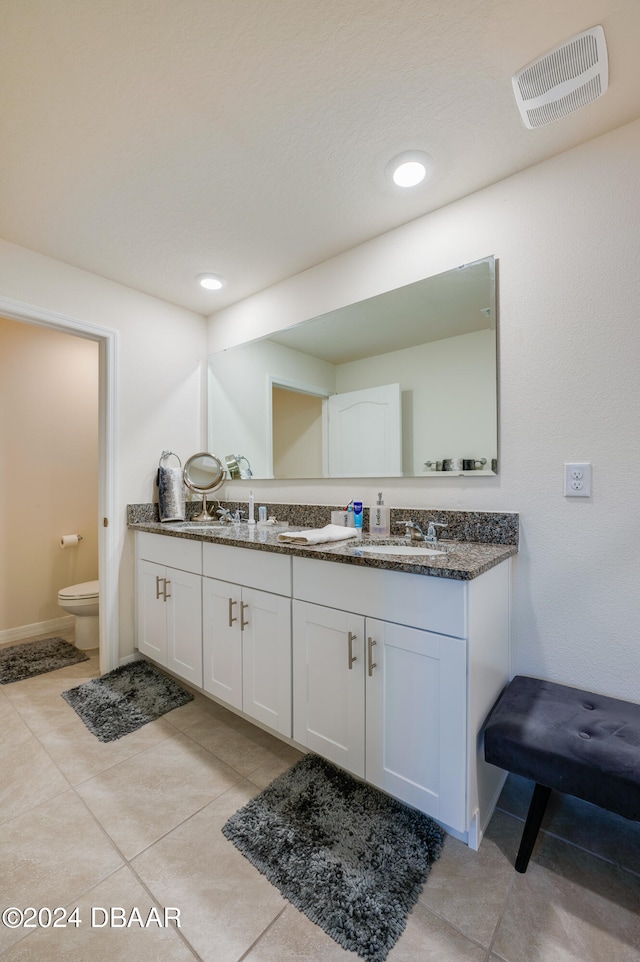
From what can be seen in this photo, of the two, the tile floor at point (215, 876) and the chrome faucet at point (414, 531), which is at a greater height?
the chrome faucet at point (414, 531)

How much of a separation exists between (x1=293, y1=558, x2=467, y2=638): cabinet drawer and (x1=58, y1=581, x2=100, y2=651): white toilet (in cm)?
179

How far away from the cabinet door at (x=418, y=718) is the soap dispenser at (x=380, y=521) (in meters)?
0.58

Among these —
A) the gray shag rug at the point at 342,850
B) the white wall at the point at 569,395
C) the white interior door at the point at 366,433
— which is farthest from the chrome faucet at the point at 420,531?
the gray shag rug at the point at 342,850

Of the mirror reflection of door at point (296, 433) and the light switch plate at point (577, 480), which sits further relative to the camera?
the mirror reflection of door at point (296, 433)

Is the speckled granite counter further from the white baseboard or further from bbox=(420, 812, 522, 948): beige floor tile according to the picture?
the white baseboard

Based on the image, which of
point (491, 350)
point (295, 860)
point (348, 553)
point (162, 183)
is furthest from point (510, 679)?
point (162, 183)

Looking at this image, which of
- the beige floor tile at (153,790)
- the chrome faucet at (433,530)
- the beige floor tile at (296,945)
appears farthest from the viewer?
the chrome faucet at (433,530)

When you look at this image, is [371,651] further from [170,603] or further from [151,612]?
[151,612]

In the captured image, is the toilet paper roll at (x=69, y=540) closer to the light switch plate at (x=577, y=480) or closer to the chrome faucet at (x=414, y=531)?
the chrome faucet at (x=414, y=531)

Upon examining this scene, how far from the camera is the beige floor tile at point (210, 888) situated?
98cm

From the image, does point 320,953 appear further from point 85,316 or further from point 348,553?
point 85,316

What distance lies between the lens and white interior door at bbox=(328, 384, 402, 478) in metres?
1.92

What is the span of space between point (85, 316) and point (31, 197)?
2.09ft

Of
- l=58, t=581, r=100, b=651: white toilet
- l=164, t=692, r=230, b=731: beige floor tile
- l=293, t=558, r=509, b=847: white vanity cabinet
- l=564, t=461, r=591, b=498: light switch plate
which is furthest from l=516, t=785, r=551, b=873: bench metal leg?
l=58, t=581, r=100, b=651: white toilet
